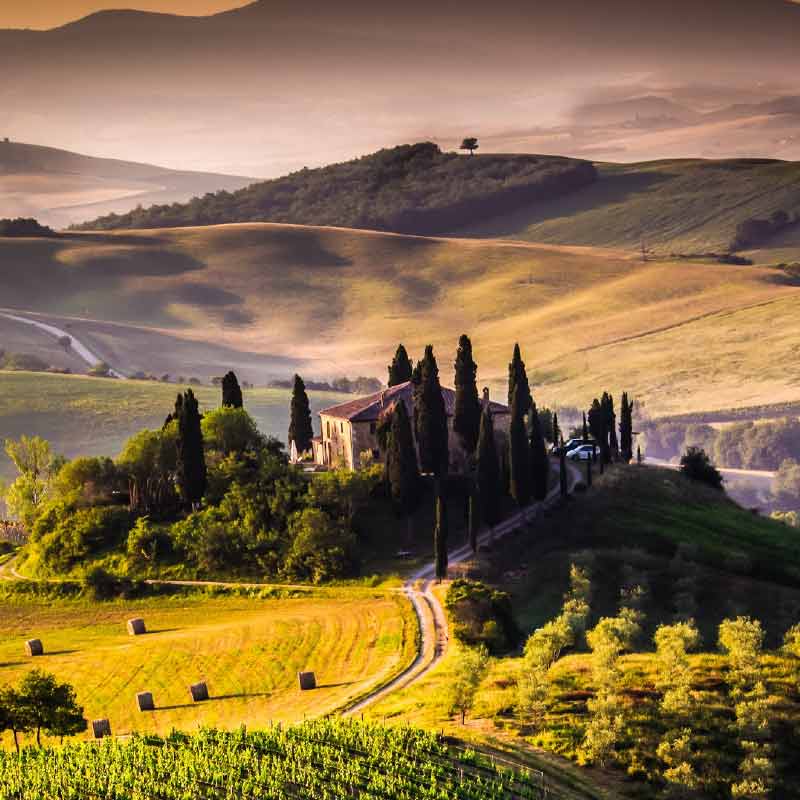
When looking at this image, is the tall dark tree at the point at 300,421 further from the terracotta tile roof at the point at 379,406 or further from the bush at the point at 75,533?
the bush at the point at 75,533

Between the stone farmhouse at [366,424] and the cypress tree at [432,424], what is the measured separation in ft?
14.1

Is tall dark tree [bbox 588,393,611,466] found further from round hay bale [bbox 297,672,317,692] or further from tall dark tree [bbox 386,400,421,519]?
round hay bale [bbox 297,672,317,692]

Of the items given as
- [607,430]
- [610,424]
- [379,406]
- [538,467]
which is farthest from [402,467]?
[610,424]

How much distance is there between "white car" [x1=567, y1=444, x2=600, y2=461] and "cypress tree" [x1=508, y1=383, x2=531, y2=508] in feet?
68.7

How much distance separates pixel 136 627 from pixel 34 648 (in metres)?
6.08

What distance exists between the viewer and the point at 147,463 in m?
98.8

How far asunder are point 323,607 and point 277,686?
12.1 m

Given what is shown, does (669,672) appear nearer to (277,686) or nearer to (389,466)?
(277,686)

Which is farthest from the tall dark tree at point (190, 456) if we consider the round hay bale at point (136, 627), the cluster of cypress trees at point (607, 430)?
the cluster of cypress trees at point (607, 430)

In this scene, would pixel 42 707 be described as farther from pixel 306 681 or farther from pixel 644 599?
pixel 644 599

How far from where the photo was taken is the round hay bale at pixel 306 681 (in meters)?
66.6

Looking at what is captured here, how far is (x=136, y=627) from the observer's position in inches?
3083

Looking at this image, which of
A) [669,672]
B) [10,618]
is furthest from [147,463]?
[669,672]

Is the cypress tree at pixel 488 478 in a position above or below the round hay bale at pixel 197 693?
above
